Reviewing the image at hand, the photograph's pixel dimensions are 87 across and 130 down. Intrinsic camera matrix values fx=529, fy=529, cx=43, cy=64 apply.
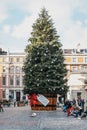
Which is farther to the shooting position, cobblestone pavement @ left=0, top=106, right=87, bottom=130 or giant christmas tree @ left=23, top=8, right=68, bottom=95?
giant christmas tree @ left=23, top=8, right=68, bottom=95

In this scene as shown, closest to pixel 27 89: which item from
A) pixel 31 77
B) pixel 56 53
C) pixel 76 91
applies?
pixel 31 77

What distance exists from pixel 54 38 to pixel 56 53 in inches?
83.9

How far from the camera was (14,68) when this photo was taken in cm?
15062

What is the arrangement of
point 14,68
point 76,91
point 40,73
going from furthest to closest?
point 14,68
point 76,91
point 40,73

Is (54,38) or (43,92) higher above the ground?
(54,38)

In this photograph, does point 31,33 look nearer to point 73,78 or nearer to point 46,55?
point 46,55

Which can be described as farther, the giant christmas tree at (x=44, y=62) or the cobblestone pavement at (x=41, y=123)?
the giant christmas tree at (x=44, y=62)

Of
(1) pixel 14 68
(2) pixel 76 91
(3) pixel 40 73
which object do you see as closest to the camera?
(3) pixel 40 73

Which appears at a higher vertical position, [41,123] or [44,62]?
[44,62]

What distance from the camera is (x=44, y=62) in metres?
61.1

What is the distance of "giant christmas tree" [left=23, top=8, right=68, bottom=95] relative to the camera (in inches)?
2382

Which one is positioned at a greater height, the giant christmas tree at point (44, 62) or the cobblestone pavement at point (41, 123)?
the giant christmas tree at point (44, 62)

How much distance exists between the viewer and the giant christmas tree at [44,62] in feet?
198

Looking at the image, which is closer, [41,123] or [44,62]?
[41,123]
